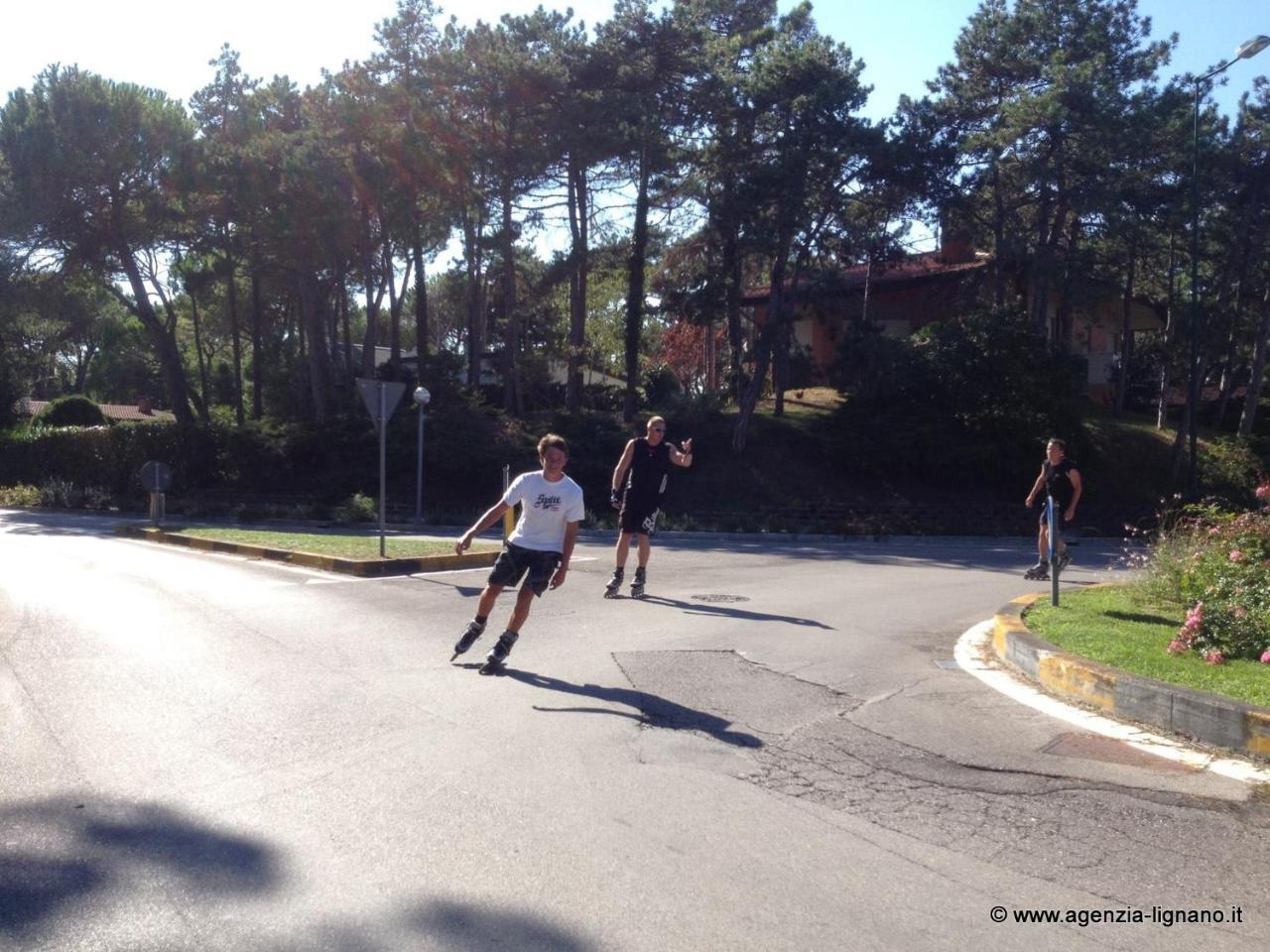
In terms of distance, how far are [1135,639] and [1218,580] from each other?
939mm

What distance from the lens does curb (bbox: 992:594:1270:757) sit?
250 inches

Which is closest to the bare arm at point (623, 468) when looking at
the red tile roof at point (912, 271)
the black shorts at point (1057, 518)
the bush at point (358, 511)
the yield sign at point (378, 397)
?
the black shorts at point (1057, 518)

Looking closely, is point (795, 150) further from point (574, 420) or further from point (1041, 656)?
point (1041, 656)

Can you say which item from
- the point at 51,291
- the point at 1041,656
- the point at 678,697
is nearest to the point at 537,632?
the point at 678,697

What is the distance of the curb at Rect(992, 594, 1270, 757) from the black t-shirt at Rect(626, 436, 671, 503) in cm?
435

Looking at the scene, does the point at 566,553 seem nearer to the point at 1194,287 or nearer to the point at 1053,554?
the point at 1053,554

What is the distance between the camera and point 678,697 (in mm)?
7625

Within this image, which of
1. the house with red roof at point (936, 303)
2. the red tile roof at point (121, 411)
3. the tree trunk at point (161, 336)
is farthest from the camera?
the red tile roof at point (121, 411)

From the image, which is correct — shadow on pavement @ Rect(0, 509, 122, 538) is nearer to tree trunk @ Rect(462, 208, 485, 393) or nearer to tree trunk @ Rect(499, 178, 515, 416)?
tree trunk @ Rect(499, 178, 515, 416)

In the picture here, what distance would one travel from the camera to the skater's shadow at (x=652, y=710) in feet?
22.3

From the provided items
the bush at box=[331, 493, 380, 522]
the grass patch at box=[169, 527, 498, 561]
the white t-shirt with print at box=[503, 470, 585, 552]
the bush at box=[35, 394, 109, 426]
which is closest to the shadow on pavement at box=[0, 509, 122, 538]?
the grass patch at box=[169, 527, 498, 561]

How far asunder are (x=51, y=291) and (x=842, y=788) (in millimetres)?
37650

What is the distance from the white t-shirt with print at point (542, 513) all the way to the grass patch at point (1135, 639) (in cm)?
377

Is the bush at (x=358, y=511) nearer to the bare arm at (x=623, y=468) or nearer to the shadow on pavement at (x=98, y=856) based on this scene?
the bare arm at (x=623, y=468)
